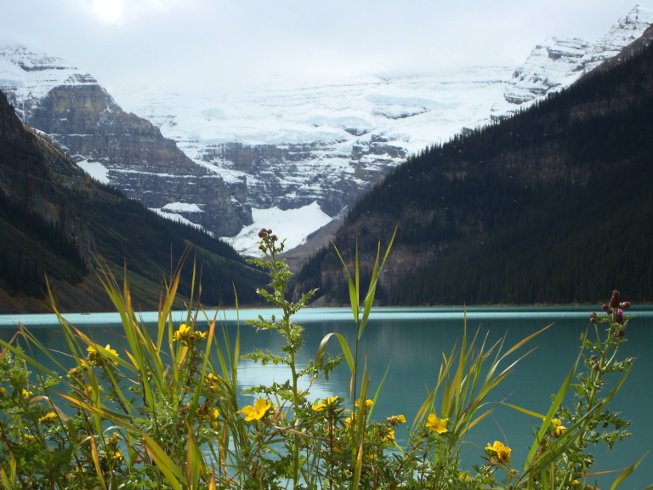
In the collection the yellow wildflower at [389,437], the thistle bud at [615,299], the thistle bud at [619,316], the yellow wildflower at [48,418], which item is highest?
the thistle bud at [615,299]

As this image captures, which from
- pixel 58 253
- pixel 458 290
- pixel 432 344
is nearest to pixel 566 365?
pixel 432 344

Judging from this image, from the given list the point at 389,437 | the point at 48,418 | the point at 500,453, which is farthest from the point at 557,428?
the point at 48,418

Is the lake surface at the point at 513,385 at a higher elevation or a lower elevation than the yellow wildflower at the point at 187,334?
lower

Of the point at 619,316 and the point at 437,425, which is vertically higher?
the point at 619,316

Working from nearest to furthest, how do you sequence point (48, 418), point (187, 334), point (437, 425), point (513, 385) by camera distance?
point (437, 425), point (187, 334), point (48, 418), point (513, 385)

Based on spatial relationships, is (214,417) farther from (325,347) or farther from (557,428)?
(557,428)

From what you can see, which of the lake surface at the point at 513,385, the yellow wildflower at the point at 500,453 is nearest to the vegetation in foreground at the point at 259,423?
the yellow wildflower at the point at 500,453

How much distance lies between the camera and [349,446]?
16.7 feet

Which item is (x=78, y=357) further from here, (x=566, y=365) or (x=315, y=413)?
(x=566, y=365)

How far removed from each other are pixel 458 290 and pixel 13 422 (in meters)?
196

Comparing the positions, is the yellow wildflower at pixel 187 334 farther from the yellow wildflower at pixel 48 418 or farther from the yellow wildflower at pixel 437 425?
the yellow wildflower at pixel 437 425

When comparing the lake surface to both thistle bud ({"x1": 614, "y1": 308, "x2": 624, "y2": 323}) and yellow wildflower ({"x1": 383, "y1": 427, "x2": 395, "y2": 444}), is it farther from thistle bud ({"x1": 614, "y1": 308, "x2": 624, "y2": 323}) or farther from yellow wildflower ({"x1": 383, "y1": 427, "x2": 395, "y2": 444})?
thistle bud ({"x1": 614, "y1": 308, "x2": 624, "y2": 323})

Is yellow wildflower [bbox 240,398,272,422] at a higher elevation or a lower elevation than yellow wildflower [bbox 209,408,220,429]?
higher

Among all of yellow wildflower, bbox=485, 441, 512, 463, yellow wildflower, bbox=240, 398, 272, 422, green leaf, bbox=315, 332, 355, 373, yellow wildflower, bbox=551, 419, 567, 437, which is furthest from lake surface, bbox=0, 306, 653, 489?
yellow wildflower, bbox=240, 398, 272, 422
